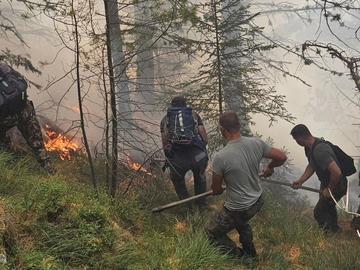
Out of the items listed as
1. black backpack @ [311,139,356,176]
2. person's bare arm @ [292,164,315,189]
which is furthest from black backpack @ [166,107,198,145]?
black backpack @ [311,139,356,176]

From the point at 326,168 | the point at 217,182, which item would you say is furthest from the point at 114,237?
the point at 326,168

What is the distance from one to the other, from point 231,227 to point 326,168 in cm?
219

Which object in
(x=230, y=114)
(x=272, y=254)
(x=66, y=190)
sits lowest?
(x=272, y=254)

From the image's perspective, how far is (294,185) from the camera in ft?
23.5

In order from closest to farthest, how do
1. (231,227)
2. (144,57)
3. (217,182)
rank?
(217,182) → (231,227) → (144,57)

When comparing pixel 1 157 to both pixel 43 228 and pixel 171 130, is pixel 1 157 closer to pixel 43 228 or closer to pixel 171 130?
pixel 43 228

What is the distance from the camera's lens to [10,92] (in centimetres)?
568

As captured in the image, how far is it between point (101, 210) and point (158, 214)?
1814mm

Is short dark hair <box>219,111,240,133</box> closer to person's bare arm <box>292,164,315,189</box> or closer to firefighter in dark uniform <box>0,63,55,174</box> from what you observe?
person's bare arm <box>292,164,315,189</box>

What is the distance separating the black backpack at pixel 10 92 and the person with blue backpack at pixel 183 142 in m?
2.20

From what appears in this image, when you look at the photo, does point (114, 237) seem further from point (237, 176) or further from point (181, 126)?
point (181, 126)

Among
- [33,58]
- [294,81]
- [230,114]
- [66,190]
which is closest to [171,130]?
[230,114]

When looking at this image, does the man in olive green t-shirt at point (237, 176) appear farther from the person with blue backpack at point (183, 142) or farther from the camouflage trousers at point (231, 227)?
the person with blue backpack at point (183, 142)

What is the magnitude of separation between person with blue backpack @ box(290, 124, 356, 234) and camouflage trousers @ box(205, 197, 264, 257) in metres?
1.78
